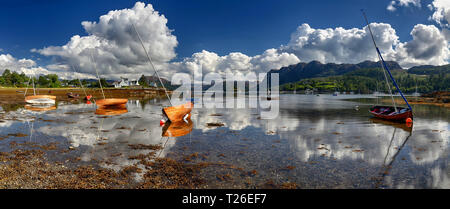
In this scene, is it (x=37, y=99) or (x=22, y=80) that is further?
(x=22, y=80)

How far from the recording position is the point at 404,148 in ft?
53.1

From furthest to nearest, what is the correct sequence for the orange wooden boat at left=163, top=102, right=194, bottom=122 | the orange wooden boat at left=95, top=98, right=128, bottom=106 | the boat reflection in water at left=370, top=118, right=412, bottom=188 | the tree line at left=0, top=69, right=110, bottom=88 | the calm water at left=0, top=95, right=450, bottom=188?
the tree line at left=0, top=69, right=110, bottom=88 → the orange wooden boat at left=95, top=98, right=128, bottom=106 → the orange wooden boat at left=163, top=102, right=194, bottom=122 → the calm water at left=0, top=95, right=450, bottom=188 → the boat reflection in water at left=370, top=118, right=412, bottom=188

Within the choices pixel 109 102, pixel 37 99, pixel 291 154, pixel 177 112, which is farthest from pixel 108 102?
pixel 291 154

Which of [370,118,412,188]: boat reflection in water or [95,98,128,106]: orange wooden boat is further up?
[95,98,128,106]: orange wooden boat

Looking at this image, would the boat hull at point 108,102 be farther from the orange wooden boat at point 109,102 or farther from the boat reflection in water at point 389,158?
the boat reflection in water at point 389,158

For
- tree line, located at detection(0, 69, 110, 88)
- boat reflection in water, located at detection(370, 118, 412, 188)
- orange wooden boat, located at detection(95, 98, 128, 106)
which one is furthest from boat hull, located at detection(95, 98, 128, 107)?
tree line, located at detection(0, 69, 110, 88)

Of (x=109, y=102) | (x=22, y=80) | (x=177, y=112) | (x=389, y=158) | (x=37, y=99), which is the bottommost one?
(x=389, y=158)

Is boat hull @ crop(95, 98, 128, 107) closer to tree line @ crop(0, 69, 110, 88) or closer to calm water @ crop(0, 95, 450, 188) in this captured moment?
calm water @ crop(0, 95, 450, 188)

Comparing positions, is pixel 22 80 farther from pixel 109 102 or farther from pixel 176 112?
pixel 176 112

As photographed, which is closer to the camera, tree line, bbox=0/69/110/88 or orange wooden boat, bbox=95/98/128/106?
orange wooden boat, bbox=95/98/128/106

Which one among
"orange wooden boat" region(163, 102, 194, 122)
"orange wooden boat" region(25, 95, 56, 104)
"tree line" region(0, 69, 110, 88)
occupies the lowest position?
"orange wooden boat" region(163, 102, 194, 122)

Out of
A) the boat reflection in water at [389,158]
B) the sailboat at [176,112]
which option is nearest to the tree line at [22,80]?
the sailboat at [176,112]

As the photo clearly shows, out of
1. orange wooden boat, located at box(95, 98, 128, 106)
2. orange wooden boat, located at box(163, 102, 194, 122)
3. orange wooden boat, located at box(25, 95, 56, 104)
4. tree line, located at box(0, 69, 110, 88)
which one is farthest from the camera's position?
tree line, located at box(0, 69, 110, 88)
